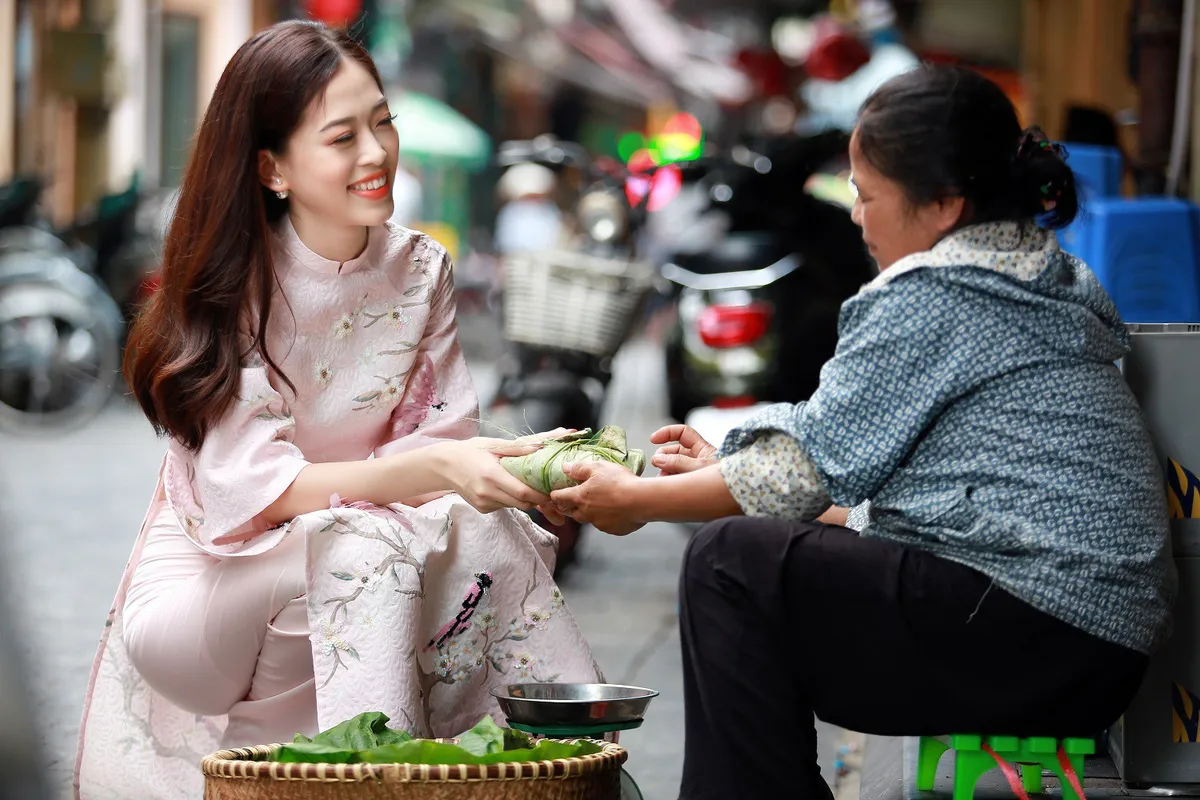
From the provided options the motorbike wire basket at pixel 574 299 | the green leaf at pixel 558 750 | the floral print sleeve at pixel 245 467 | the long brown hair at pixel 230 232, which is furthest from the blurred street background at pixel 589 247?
the green leaf at pixel 558 750

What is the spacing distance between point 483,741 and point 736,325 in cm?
365

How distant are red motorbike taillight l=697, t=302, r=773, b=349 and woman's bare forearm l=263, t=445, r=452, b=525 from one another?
3191 millimetres

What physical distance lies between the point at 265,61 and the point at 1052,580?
1.67m

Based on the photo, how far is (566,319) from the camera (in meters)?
5.62

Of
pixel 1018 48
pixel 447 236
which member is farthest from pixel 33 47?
pixel 1018 48

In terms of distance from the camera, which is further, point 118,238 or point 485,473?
point 118,238

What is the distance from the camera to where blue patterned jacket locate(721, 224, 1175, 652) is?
7.39 feet

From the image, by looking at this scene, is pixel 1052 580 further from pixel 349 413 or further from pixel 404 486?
pixel 349 413

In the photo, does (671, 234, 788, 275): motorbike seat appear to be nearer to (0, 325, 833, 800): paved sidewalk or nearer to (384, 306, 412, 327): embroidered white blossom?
(0, 325, 833, 800): paved sidewalk

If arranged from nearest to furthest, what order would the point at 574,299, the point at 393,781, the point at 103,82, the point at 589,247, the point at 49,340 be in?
the point at 393,781 < the point at 574,299 < the point at 589,247 < the point at 49,340 < the point at 103,82

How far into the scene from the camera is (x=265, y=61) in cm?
285

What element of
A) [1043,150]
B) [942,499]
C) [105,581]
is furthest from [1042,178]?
[105,581]

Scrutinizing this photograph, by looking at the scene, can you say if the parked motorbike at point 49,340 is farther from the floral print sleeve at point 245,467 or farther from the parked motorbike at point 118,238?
the floral print sleeve at point 245,467

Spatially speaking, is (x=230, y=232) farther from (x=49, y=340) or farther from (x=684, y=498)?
(x=49, y=340)
